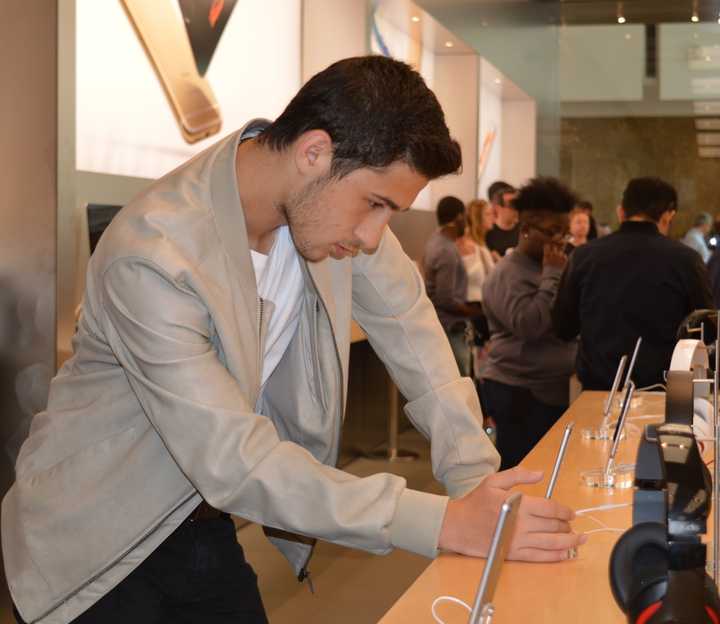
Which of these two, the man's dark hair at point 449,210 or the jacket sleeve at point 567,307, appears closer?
the jacket sleeve at point 567,307

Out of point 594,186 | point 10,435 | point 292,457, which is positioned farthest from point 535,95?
point 292,457

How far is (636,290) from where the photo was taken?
377 cm

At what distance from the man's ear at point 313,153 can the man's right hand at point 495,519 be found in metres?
0.45

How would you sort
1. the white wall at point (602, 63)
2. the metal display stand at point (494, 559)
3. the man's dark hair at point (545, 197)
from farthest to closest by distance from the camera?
the white wall at point (602, 63), the man's dark hair at point (545, 197), the metal display stand at point (494, 559)

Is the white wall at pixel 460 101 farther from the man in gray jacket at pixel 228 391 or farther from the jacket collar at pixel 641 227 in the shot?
the man in gray jacket at pixel 228 391

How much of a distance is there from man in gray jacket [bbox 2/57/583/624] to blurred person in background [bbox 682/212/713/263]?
21.6ft

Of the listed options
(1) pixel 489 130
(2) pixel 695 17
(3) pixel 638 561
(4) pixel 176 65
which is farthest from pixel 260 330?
(1) pixel 489 130

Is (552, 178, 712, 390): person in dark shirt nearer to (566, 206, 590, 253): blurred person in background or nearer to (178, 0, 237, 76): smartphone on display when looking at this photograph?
(178, 0, 237, 76): smartphone on display

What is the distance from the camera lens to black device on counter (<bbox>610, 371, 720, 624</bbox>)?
2.23ft

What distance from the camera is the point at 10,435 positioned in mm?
3229

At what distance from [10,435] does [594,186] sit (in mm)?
5902

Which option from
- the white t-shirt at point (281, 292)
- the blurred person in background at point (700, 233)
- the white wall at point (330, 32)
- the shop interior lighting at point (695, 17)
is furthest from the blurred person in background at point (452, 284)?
the white t-shirt at point (281, 292)

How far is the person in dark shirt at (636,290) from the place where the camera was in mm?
3744

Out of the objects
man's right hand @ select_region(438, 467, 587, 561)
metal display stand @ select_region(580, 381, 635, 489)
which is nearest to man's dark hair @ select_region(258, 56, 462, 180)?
man's right hand @ select_region(438, 467, 587, 561)
